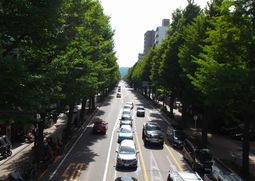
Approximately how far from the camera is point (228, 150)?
120ft

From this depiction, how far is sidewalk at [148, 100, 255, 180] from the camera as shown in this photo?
2914cm

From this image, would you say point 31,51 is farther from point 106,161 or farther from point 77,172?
point 106,161

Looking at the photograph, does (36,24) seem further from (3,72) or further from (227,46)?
(227,46)

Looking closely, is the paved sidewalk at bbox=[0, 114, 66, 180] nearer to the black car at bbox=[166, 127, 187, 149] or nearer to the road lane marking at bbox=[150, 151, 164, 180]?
the road lane marking at bbox=[150, 151, 164, 180]

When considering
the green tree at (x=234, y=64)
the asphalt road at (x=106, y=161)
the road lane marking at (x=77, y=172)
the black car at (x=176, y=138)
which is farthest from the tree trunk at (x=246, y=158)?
the road lane marking at (x=77, y=172)

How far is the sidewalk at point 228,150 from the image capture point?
29139mm

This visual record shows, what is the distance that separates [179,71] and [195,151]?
903 inches

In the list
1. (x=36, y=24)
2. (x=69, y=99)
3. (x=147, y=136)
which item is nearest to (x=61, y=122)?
(x=147, y=136)

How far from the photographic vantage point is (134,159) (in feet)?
89.4

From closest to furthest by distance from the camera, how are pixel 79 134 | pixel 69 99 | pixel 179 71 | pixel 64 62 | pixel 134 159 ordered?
pixel 64 62 < pixel 134 159 < pixel 69 99 < pixel 79 134 < pixel 179 71

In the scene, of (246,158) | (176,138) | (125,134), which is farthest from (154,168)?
(125,134)

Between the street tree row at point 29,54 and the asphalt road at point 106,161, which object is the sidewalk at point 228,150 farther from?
the street tree row at point 29,54

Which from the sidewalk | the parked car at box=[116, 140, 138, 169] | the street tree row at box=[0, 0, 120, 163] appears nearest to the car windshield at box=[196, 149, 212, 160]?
the sidewalk

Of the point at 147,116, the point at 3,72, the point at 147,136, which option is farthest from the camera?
the point at 147,116
